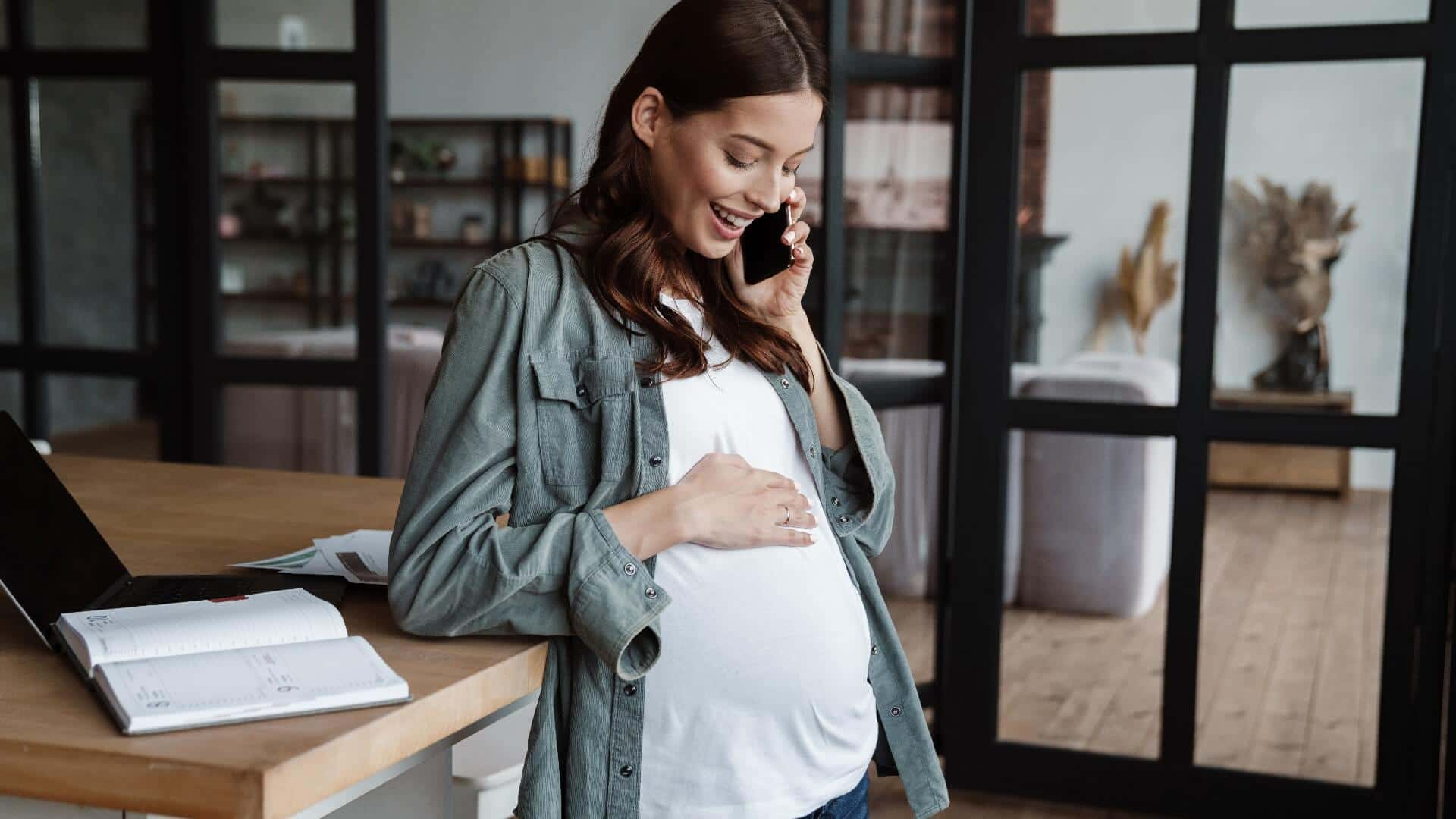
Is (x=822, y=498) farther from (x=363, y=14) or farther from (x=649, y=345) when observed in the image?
(x=363, y=14)

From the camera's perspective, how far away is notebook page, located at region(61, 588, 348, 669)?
1.18m

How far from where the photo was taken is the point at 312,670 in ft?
3.81

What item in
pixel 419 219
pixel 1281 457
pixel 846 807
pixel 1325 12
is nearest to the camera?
pixel 846 807

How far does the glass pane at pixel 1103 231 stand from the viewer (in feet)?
9.61

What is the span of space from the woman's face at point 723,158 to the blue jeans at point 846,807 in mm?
566

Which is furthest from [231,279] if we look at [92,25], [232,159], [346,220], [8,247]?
[346,220]

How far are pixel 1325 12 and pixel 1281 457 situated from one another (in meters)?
0.90

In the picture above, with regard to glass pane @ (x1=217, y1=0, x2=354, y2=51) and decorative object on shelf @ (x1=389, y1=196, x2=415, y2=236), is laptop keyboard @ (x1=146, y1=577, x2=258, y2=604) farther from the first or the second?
decorative object on shelf @ (x1=389, y1=196, x2=415, y2=236)

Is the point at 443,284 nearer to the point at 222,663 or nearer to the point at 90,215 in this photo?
the point at 90,215

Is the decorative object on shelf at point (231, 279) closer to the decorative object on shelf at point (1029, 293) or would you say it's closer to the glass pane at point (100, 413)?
the glass pane at point (100, 413)

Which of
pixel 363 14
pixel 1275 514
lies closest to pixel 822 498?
pixel 1275 514

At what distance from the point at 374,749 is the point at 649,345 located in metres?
0.47

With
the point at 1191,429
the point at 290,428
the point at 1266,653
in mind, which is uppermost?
the point at 1191,429

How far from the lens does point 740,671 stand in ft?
4.37
